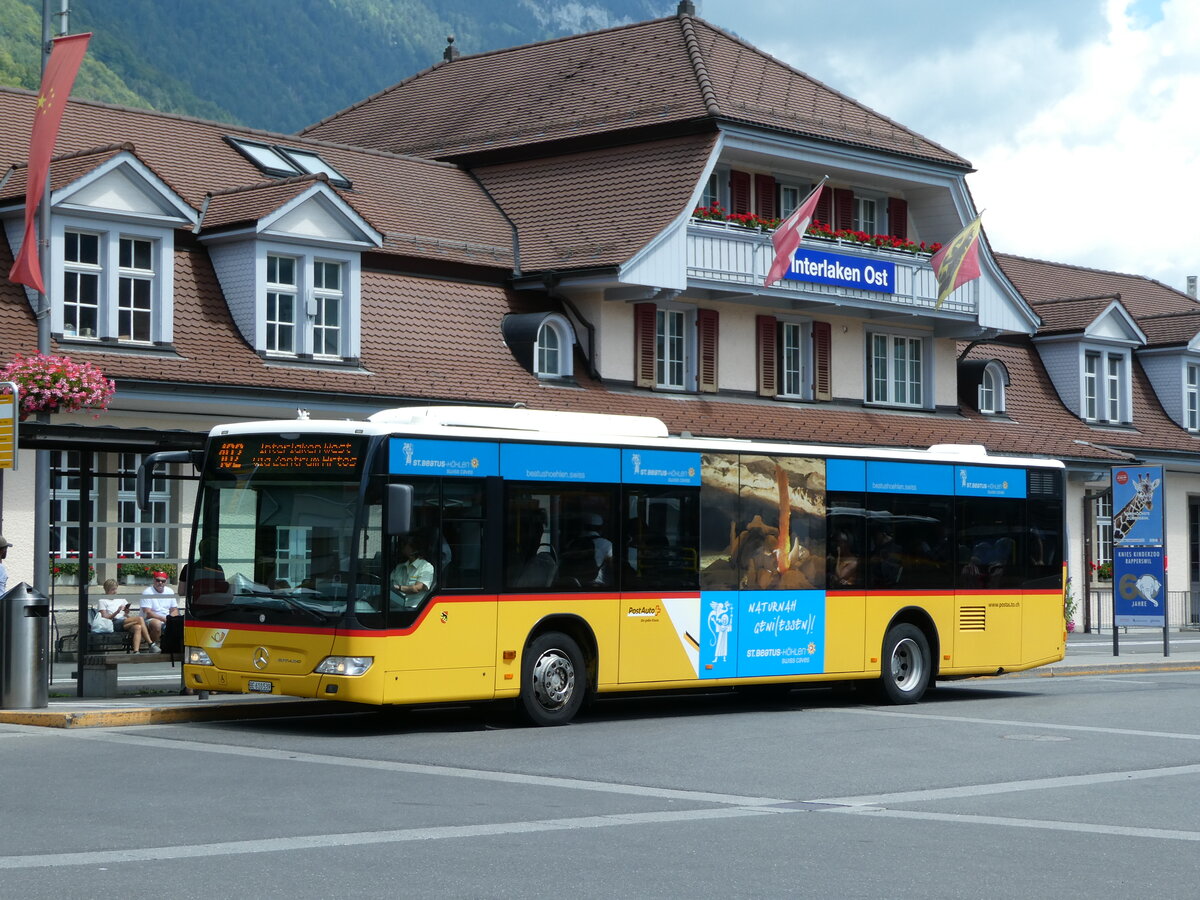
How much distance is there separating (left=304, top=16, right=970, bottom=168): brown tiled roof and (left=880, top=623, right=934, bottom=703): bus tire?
13801 mm

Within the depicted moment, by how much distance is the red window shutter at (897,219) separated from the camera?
124 ft

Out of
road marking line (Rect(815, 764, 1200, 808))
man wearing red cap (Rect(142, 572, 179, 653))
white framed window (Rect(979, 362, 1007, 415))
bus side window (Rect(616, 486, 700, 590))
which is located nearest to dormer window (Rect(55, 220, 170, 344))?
man wearing red cap (Rect(142, 572, 179, 653))

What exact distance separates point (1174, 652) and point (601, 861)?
86.8 ft

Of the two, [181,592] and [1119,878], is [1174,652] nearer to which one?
[181,592]

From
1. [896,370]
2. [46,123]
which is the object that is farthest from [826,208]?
[46,123]

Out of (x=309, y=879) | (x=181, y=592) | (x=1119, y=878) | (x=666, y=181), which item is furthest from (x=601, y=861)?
(x=666, y=181)

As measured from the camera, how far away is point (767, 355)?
35531mm

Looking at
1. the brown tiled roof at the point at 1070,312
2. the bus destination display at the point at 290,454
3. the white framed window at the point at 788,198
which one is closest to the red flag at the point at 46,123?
the bus destination display at the point at 290,454

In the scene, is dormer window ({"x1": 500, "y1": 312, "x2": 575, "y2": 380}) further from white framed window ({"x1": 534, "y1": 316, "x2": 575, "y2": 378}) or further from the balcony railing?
the balcony railing

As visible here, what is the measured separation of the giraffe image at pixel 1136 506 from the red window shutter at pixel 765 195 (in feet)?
28.3

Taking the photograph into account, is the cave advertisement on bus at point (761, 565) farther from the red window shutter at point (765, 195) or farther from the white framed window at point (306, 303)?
the red window shutter at point (765, 195)

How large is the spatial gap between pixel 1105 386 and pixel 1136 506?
39.3 ft

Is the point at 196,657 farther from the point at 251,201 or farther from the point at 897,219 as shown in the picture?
the point at 897,219

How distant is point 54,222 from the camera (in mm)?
24828
